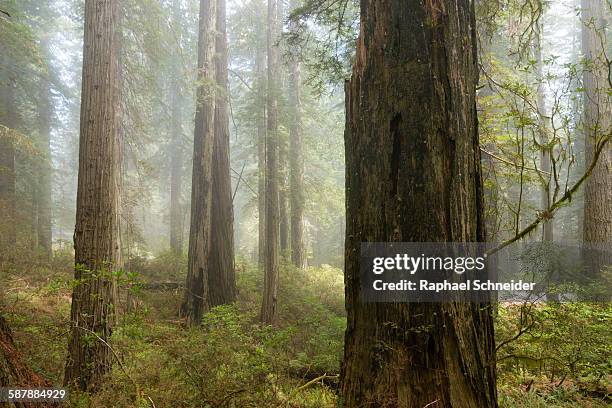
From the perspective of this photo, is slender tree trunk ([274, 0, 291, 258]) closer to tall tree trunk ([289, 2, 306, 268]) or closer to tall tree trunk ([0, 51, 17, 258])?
tall tree trunk ([289, 2, 306, 268])

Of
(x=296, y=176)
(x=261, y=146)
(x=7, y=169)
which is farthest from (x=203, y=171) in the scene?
(x=7, y=169)

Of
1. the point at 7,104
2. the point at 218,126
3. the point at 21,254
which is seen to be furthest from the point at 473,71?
the point at 7,104

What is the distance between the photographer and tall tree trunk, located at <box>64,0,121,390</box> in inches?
193

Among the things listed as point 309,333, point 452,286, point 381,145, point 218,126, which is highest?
point 218,126

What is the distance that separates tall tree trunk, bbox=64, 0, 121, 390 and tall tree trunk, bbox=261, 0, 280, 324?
186 inches

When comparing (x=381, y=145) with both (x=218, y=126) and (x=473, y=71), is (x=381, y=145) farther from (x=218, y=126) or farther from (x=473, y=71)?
(x=218, y=126)

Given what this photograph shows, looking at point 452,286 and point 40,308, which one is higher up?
point 452,286

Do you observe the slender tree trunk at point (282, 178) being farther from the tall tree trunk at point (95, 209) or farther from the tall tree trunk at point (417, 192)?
the tall tree trunk at point (417, 192)

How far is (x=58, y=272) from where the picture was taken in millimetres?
11695

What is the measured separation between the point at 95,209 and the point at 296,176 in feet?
37.0

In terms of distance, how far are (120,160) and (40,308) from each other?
3.93 m

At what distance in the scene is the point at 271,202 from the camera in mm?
10711

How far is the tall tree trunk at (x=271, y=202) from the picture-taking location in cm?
971

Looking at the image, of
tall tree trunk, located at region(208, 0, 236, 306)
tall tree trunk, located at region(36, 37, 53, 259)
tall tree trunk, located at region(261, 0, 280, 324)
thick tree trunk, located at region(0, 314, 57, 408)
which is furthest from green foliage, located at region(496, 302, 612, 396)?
tall tree trunk, located at region(36, 37, 53, 259)
